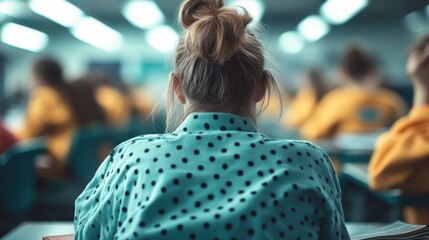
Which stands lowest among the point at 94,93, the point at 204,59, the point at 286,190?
the point at 94,93

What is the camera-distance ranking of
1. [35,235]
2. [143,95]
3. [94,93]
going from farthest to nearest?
[143,95] → [94,93] → [35,235]

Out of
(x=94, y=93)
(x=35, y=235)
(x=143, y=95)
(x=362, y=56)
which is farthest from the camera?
(x=143, y=95)

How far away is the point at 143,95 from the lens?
9141 mm

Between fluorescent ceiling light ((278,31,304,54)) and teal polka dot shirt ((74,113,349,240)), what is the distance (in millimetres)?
12555

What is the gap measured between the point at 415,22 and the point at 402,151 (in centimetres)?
1008

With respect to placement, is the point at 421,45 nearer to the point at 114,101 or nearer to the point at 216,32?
the point at 216,32

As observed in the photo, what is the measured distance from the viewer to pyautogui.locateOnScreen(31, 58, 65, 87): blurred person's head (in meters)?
3.95

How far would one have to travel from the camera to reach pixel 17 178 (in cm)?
276

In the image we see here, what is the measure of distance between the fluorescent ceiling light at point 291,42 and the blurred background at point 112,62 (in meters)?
0.03

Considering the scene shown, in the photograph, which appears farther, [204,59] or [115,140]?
[115,140]

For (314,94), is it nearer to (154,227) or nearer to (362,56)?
(362,56)

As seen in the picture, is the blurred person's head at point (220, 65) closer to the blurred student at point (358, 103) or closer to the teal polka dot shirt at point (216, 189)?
the teal polka dot shirt at point (216, 189)

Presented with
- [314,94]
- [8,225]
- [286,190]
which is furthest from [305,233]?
[314,94]

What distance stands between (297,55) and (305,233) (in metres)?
13.5
